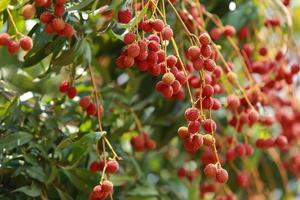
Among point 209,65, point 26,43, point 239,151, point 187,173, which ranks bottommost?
point 187,173

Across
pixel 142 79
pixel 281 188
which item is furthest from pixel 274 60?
pixel 281 188

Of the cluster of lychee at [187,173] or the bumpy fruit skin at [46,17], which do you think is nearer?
the bumpy fruit skin at [46,17]

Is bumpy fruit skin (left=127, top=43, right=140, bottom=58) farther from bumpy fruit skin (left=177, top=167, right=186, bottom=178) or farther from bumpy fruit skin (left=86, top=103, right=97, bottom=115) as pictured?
bumpy fruit skin (left=177, top=167, right=186, bottom=178)

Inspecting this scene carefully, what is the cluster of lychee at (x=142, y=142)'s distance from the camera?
105 centimetres

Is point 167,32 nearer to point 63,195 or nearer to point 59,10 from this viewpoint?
point 59,10

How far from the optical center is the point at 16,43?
0.82 metres

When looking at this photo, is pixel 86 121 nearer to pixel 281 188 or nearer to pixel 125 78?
pixel 125 78

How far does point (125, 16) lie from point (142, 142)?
289 mm

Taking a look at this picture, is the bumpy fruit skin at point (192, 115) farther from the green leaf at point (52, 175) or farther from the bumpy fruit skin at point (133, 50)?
the green leaf at point (52, 175)

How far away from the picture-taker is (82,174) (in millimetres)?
901

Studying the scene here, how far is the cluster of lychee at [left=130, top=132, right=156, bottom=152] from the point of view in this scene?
1052mm

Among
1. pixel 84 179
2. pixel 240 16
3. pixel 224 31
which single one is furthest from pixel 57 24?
pixel 240 16

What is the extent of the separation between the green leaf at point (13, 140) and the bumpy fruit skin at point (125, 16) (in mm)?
204

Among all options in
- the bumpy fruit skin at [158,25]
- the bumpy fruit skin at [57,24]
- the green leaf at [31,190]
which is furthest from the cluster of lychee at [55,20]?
the green leaf at [31,190]
